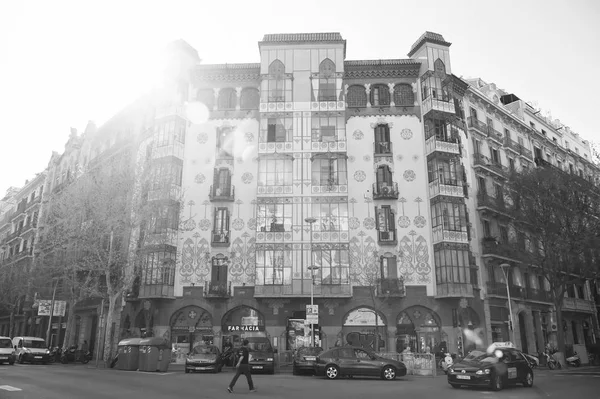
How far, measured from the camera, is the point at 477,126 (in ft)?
134

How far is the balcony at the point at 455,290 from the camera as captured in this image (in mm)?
33125

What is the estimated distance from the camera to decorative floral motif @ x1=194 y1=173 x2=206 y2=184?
37.0 metres

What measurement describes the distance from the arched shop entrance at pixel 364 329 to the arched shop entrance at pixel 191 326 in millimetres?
9762

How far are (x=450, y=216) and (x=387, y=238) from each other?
486cm

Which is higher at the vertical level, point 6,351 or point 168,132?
point 168,132

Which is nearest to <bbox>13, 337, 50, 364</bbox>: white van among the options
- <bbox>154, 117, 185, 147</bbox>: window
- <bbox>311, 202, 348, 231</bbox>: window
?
<bbox>154, 117, 185, 147</bbox>: window

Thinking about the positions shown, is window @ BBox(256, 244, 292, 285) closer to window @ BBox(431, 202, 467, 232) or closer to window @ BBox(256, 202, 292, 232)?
window @ BBox(256, 202, 292, 232)

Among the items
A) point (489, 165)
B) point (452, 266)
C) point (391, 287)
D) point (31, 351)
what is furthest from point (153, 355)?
point (489, 165)

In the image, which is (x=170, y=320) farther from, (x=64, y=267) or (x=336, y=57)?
(x=336, y=57)

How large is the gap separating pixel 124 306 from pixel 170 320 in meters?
4.75

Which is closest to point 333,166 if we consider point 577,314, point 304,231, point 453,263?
point 304,231

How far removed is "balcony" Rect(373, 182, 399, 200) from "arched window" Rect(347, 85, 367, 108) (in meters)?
6.96

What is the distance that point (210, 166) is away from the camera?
123ft

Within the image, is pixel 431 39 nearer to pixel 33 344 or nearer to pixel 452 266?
pixel 452 266
